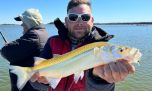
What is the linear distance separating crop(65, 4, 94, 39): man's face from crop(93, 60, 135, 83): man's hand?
0.66m

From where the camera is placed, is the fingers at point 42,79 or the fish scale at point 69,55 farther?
the fingers at point 42,79

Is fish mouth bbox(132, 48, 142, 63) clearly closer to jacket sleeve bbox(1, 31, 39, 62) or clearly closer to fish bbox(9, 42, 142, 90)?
fish bbox(9, 42, 142, 90)

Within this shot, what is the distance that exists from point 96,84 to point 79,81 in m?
0.24

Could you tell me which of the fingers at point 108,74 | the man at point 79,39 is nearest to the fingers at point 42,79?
the man at point 79,39

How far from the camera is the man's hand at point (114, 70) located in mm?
3564

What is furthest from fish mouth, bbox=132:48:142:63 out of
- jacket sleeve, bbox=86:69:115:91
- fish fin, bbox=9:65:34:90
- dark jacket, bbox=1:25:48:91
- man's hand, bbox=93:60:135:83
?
dark jacket, bbox=1:25:48:91

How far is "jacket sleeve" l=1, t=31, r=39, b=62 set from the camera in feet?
19.3

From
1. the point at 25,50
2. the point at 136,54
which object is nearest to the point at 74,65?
the point at 136,54

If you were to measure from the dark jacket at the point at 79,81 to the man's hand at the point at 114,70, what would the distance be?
25cm

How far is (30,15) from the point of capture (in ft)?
21.1

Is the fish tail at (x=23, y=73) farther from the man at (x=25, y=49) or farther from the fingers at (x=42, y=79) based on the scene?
the man at (x=25, y=49)

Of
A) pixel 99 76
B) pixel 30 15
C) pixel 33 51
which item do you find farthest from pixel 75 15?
pixel 30 15

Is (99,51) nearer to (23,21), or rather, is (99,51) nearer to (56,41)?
(56,41)

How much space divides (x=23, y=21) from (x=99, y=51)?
137 inches
